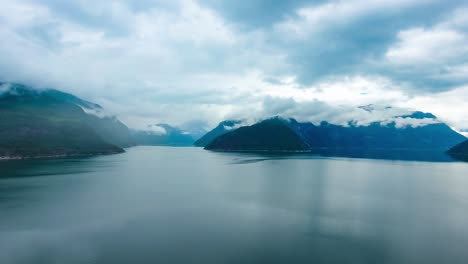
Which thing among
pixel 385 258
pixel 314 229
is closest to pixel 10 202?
pixel 314 229

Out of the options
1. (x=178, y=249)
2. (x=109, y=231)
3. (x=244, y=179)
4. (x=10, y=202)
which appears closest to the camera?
(x=178, y=249)

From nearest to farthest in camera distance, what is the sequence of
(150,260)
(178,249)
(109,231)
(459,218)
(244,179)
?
1. (150,260)
2. (178,249)
3. (109,231)
4. (459,218)
5. (244,179)

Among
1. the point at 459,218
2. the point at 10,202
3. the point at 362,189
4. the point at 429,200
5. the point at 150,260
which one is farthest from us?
the point at 362,189

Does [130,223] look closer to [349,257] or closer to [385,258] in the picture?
[349,257]

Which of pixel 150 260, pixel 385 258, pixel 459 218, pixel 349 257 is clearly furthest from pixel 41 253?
pixel 459 218

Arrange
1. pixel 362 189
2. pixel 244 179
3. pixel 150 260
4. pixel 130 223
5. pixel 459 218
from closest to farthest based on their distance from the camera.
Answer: pixel 150 260 → pixel 130 223 → pixel 459 218 → pixel 362 189 → pixel 244 179

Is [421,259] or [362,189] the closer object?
[421,259]

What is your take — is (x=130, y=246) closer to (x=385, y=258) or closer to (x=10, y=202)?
(x=385, y=258)

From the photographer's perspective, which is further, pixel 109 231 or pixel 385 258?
pixel 109 231

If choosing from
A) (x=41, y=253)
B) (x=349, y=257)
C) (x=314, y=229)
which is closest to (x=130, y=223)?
(x=41, y=253)
